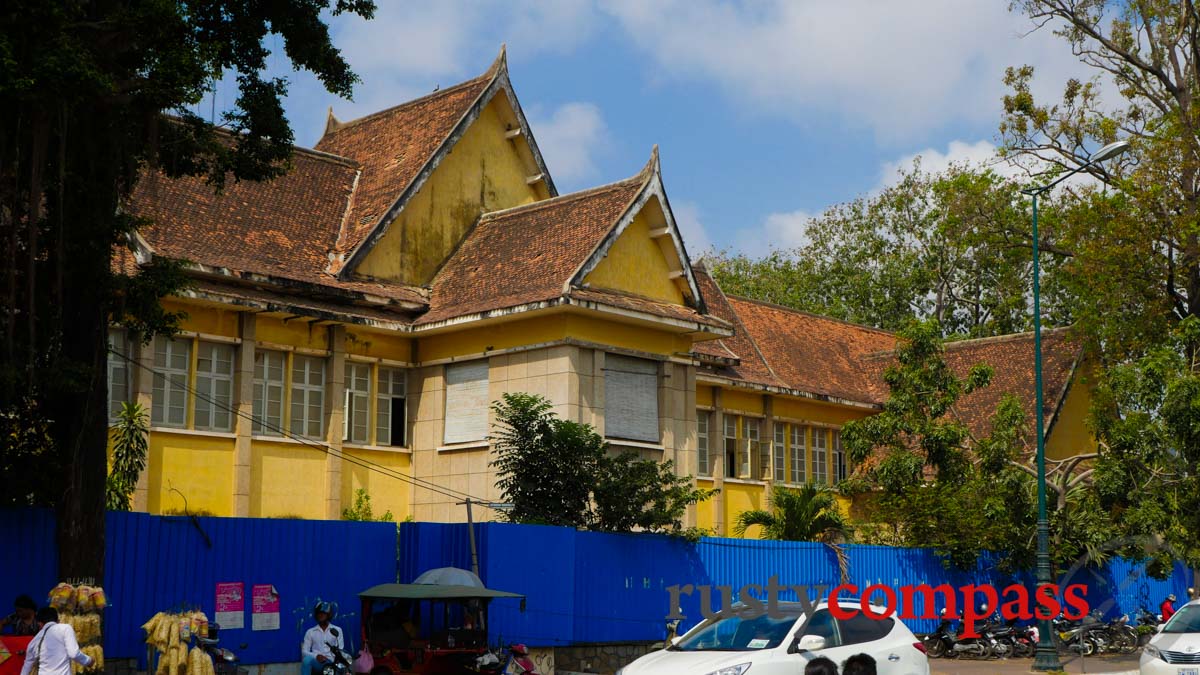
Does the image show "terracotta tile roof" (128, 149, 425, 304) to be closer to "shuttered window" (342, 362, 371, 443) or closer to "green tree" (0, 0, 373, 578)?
"shuttered window" (342, 362, 371, 443)

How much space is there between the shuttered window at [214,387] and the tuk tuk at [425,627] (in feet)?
21.6

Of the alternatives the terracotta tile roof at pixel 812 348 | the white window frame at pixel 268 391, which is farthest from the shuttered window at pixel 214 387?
the terracotta tile roof at pixel 812 348

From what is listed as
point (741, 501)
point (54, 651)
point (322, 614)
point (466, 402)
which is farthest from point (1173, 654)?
point (741, 501)

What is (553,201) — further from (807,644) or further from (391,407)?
(807,644)

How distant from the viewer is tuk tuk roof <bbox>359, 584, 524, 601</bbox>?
56.3 ft

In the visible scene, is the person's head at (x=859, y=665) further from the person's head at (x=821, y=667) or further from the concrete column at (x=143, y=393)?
the concrete column at (x=143, y=393)

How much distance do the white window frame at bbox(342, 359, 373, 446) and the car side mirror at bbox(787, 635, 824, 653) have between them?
13.6 m

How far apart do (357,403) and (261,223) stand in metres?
3.88

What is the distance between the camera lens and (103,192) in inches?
611

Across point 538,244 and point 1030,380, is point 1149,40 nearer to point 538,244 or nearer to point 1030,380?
point 1030,380

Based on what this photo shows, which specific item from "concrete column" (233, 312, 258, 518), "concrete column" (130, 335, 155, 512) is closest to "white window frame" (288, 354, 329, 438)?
"concrete column" (233, 312, 258, 518)

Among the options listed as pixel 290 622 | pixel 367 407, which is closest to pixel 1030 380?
pixel 367 407

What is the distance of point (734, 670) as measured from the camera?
1325 centimetres

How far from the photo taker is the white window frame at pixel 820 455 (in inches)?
1409
